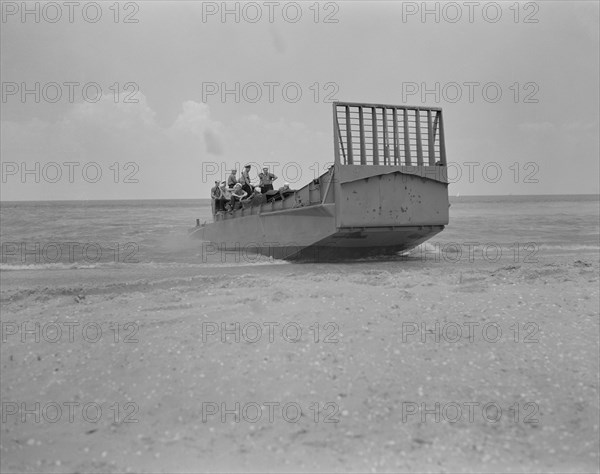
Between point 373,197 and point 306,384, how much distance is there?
7.15 meters

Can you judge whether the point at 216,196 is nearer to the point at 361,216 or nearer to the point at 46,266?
the point at 46,266

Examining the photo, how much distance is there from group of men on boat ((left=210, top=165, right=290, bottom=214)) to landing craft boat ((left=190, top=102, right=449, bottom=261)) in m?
1.81

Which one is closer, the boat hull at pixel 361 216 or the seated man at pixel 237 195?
the boat hull at pixel 361 216

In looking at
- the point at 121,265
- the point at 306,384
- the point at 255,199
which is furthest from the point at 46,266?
the point at 306,384

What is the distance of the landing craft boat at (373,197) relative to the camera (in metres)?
10.4

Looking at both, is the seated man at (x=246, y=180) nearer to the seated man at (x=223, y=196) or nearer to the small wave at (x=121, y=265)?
the seated man at (x=223, y=196)

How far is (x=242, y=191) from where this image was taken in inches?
617

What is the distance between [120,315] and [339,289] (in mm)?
2357

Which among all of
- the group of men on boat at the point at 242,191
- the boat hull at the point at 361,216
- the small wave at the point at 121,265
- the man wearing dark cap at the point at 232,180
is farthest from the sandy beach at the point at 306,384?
the man wearing dark cap at the point at 232,180

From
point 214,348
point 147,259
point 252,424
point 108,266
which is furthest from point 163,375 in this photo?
point 147,259

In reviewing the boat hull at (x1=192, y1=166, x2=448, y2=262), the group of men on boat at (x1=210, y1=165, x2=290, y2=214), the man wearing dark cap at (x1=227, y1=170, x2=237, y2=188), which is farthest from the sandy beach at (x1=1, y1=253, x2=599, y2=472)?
the man wearing dark cap at (x1=227, y1=170, x2=237, y2=188)

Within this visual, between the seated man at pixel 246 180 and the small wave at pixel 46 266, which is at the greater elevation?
the seated man at pixel 246 180

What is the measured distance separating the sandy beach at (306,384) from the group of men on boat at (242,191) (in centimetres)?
801

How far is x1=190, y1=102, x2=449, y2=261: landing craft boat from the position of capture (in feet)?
34.0
